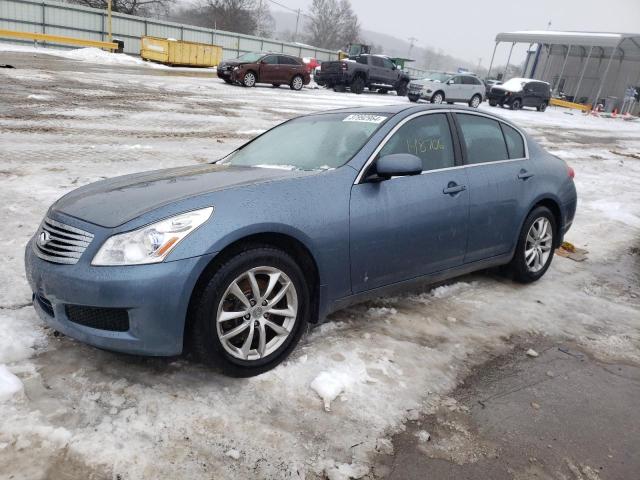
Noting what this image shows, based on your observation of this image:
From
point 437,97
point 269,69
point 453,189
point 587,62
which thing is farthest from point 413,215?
point 587,62

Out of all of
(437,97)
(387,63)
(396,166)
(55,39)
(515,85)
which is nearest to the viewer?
(396,166)

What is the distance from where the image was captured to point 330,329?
363 cm

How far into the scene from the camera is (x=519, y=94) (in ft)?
94.0

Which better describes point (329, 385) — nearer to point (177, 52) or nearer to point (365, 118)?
point (365, 118)

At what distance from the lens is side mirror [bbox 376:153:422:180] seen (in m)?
3.33

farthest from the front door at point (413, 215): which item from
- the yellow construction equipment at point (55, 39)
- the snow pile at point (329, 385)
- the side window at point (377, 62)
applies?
the yellow construction equipment at point (55, 39)

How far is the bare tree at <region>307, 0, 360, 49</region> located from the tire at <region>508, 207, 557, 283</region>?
334ft

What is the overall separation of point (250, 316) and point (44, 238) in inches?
47.4

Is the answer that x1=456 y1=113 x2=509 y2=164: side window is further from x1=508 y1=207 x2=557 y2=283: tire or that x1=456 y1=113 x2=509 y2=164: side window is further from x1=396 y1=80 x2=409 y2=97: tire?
x1=396 y1=80 x2=409 y2=97: tire

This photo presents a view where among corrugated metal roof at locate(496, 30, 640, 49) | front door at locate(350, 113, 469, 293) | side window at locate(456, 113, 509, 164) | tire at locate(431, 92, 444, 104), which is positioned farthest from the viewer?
corrugated metal roof at locate(496, 30, 640, 49)

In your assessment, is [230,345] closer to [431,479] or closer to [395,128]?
[431,479]

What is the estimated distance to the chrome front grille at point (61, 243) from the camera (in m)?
2.70

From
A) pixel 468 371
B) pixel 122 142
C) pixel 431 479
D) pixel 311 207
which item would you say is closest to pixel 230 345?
pixel 311 207

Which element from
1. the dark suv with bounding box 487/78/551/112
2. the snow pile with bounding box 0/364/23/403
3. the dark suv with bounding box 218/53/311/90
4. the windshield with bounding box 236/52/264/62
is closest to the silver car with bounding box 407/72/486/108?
the dark suv with bounding box 487/78/551/112
